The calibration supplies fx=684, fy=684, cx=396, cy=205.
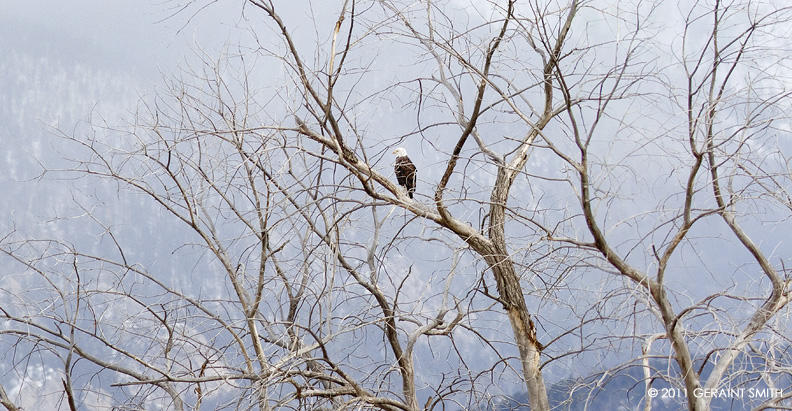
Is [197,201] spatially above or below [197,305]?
above

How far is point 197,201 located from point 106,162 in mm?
688

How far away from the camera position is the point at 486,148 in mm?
4633

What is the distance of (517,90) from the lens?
3740 mm

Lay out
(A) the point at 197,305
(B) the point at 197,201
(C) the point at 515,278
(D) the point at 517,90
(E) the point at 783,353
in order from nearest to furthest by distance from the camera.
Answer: (E) the point at 783,353 → (D) the point at 517,90 → (C) the point at 515,278 → (A) the point at 197,305 → (B) the point at 197,201

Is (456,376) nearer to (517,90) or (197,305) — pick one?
(197,305)

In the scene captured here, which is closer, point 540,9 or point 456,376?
point 540,9

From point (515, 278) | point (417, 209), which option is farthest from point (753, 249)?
point (417, 209)

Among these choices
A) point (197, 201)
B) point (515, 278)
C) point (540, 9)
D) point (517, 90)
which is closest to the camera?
point (540, 9)

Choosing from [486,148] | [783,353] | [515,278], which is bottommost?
[783,353]

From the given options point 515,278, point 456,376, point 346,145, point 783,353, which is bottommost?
point 783,353

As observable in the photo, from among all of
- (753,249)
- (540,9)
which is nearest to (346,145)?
(540,9)

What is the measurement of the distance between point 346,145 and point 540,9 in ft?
4.18

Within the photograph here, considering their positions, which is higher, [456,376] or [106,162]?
[106,162]

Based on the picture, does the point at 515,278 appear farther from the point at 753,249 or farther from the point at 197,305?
the point at 197,305
